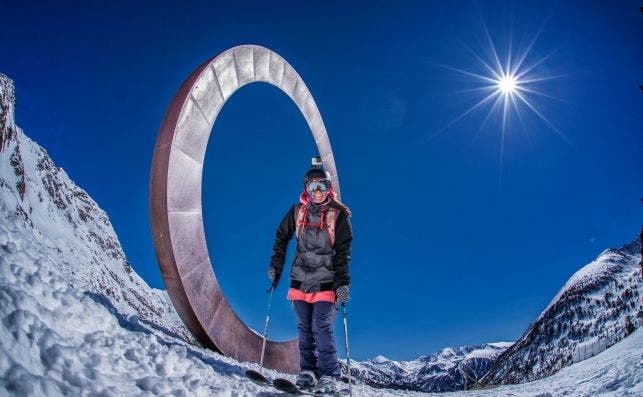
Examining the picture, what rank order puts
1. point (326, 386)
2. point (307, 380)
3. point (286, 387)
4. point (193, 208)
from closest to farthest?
1. point (286, 387)
2. point (326, 386)
3. point (307, 380)
4. point (193, 208)

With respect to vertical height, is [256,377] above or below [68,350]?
above

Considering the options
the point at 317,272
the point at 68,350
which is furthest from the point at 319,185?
Answer: the point at 68,350

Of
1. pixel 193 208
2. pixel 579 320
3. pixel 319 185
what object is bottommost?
pixel 319 185

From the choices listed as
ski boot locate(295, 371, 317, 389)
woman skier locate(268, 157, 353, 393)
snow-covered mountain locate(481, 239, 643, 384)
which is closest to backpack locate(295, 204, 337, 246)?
woman skier locate(268, 157, 353, 393)

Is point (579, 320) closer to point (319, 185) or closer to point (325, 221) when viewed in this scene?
point (325, 221)

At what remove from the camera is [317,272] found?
500 centimetres

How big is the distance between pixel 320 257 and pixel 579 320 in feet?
442

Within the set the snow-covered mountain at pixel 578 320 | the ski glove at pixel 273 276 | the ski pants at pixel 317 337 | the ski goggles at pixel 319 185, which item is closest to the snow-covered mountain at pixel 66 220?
the snow-covered mountain at pixel 578 320

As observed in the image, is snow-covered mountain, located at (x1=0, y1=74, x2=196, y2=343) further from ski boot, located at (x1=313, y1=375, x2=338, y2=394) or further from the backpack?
ski boot, located at (x1=313, y1=375, x2=338, y2=394)

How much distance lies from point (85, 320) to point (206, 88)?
14.5ft

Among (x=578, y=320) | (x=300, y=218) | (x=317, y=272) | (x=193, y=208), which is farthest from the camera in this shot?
(x=578, y=320)

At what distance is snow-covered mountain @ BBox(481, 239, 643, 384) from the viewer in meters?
90.2

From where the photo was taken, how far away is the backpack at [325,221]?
16.9ft

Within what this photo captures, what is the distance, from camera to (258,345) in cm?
743
